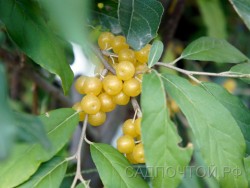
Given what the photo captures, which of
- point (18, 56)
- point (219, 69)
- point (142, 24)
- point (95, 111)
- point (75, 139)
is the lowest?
point (75, 139)

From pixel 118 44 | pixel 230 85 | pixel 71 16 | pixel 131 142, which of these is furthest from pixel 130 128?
pixel 230 85

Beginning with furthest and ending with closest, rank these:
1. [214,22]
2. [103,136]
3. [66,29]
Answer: [214,22] < [103,136] < [66,29]

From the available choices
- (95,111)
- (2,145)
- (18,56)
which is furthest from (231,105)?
(18,56)

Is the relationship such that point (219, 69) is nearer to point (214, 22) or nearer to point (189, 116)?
point (214, 22)

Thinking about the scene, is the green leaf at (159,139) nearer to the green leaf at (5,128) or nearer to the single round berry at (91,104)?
the single round berry at (91,104)

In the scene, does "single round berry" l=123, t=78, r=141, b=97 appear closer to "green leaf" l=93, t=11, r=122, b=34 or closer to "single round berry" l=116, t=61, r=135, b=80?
"single round berry" l=116, t=61, r=135, b=80

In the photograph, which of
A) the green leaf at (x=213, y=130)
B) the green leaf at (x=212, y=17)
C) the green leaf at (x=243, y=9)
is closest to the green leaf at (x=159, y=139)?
the green leaf at (x=213, y=130)

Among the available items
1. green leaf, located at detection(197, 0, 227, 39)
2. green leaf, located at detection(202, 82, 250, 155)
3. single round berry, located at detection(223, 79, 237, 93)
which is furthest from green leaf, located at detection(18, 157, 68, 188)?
single round berry, located at detection(223, 79, 237, 93)
